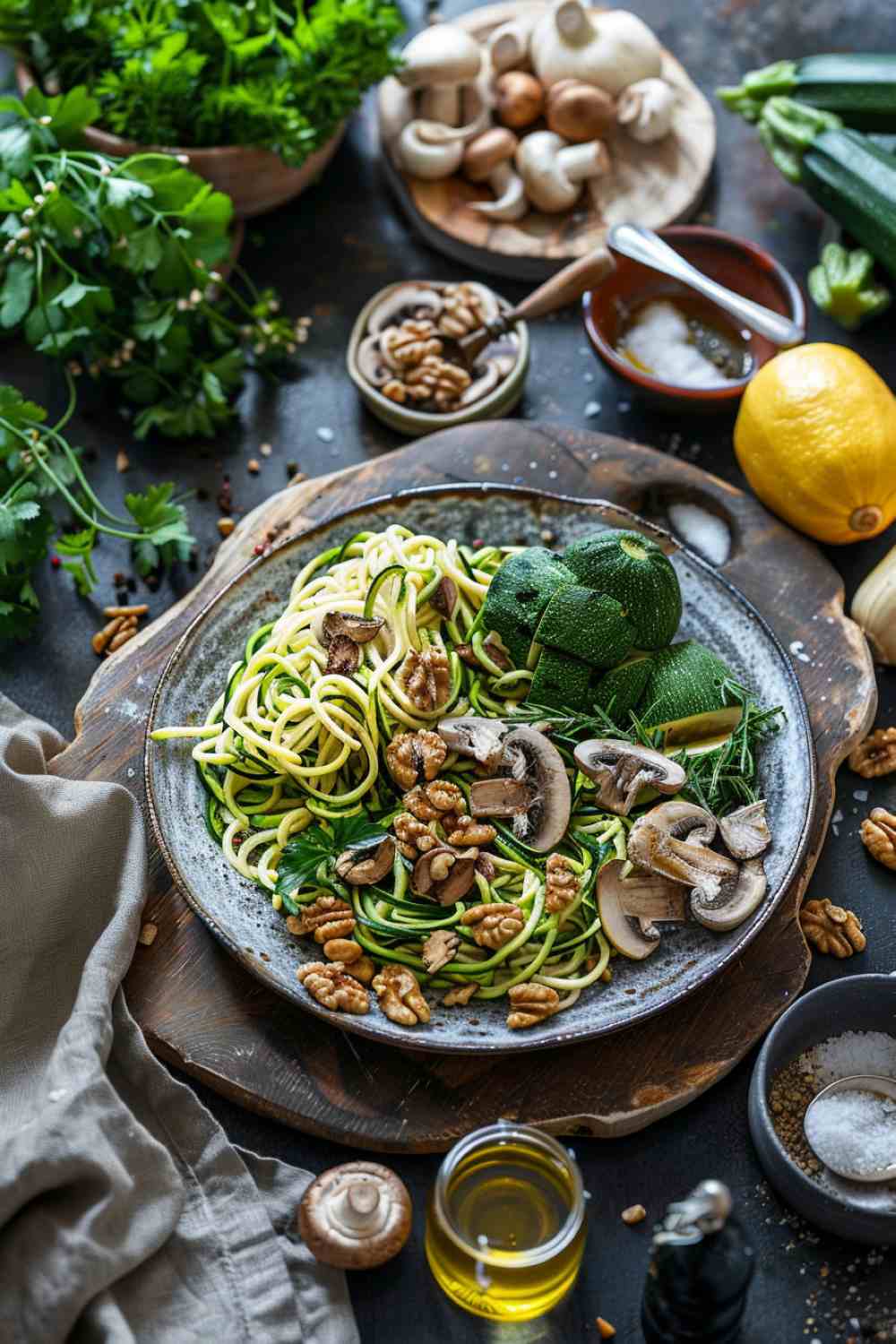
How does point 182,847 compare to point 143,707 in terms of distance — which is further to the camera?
point 143,707

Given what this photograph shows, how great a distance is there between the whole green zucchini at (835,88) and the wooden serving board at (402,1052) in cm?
229

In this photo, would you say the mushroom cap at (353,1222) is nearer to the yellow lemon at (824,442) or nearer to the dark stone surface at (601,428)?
the dark stone surface at (601,428)

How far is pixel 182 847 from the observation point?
3785 mm

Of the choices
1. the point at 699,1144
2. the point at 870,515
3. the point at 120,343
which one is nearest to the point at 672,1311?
the point at 699,1144

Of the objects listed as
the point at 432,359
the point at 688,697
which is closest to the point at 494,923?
the point at 688,697

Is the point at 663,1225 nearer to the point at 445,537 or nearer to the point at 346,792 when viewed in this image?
the point at 346,792

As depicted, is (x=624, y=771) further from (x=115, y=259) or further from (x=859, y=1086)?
(x=115, y=259)

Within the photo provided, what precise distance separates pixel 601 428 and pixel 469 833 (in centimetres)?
204

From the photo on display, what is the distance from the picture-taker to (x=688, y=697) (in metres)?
4.00

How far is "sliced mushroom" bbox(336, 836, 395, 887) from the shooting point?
3711 millimetres

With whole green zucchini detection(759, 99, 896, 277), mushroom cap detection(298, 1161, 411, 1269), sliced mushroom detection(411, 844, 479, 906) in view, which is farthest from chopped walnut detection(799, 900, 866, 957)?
whole green zucchini detection(759, 99, 896, 277)

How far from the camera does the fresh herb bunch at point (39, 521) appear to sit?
4453 millimetres

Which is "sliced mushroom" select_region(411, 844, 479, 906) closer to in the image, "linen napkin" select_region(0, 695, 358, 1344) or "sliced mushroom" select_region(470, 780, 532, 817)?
"sliced mushroom" select_region(470, 780, 532, 817)

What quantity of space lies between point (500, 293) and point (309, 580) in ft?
6.08
